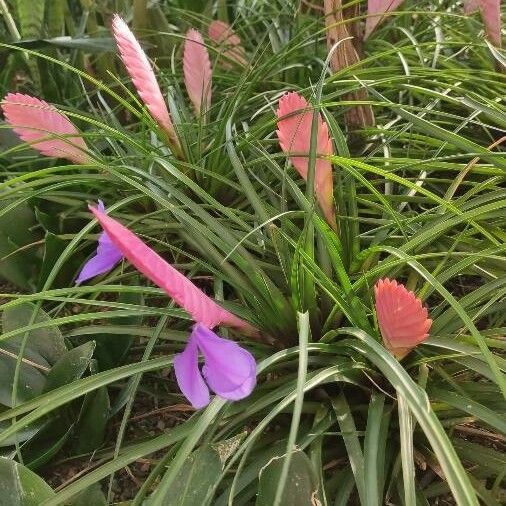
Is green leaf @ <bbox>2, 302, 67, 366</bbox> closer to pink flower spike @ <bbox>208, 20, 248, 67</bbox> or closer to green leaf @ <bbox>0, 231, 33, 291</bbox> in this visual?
green leaf @ <bbox>0, 231, 33, 291</bbox>

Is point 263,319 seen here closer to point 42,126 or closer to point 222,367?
point 222,367

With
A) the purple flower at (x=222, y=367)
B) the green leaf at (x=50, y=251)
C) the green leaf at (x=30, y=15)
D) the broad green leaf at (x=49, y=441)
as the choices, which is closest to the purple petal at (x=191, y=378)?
the purple flower at (x=222, y=367)

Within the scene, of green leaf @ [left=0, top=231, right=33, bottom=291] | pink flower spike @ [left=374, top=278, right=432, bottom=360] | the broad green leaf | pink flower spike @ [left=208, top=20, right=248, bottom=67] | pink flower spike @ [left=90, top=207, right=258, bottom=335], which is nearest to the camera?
pink flower spike @ [left=90, top=207, right=258, bottom=335]

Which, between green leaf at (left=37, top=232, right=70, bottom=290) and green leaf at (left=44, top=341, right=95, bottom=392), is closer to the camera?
green leaf at (left=44, top=341, right=95, bottom=392)

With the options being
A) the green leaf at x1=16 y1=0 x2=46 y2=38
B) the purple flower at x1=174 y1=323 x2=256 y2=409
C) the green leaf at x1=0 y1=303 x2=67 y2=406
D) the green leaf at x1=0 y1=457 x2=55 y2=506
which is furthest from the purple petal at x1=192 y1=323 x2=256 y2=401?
the green leaf at x1=16 y1=0 x2=46 y2=38

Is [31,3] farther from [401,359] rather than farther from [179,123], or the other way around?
[401,359]

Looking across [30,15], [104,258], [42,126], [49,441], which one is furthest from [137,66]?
[30,15]

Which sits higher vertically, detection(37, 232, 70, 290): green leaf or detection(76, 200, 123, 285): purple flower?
detection(76, 200, 123, 285): purple flower
